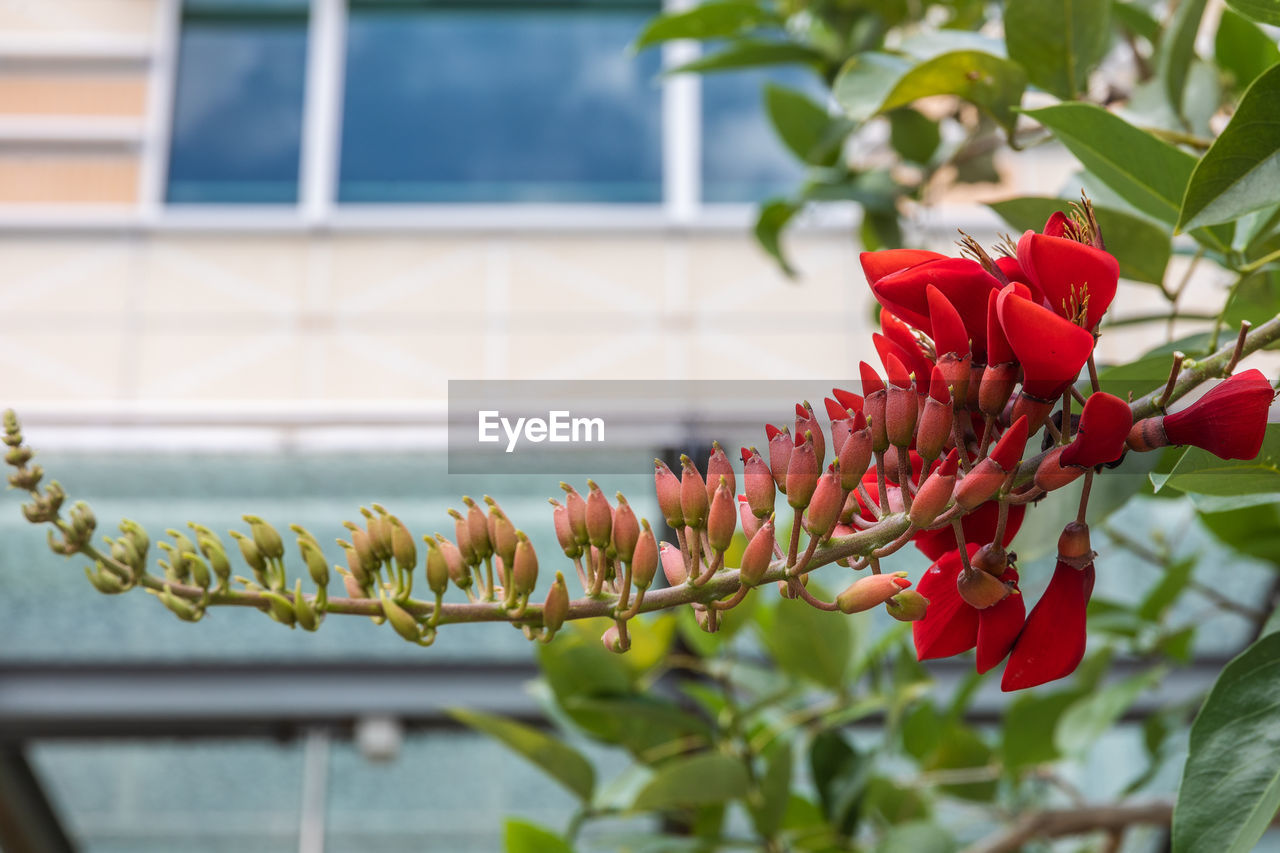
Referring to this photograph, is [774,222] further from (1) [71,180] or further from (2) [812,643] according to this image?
(1) [71,180]

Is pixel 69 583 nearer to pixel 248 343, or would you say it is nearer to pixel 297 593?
pixel 248 343

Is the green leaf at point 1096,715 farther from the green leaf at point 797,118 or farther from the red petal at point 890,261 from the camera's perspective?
the red petal at point 890,261

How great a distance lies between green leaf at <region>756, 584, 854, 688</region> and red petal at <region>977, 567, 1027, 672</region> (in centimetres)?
44

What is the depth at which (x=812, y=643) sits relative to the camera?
2.22 feet

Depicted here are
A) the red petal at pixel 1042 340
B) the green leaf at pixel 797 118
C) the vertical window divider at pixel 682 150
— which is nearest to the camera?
the red petal at pixel 1042 340

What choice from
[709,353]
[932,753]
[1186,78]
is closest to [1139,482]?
[1186,78]

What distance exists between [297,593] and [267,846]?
1.11 meters

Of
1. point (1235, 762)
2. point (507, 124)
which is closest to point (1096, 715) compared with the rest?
point (1235, 762)

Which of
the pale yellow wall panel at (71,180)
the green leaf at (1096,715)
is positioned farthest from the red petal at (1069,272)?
the pale yellow wall panel at (71,180)

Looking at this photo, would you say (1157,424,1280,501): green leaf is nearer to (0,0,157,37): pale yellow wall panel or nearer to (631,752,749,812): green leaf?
(631,752,749,812): green leaf

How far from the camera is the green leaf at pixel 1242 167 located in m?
0.24

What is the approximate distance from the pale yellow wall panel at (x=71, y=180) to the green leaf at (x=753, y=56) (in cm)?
180

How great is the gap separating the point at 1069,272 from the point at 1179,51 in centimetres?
30

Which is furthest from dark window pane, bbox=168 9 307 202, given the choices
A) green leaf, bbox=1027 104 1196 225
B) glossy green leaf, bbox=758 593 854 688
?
green leaf, bbox=1027 104 1196 225
